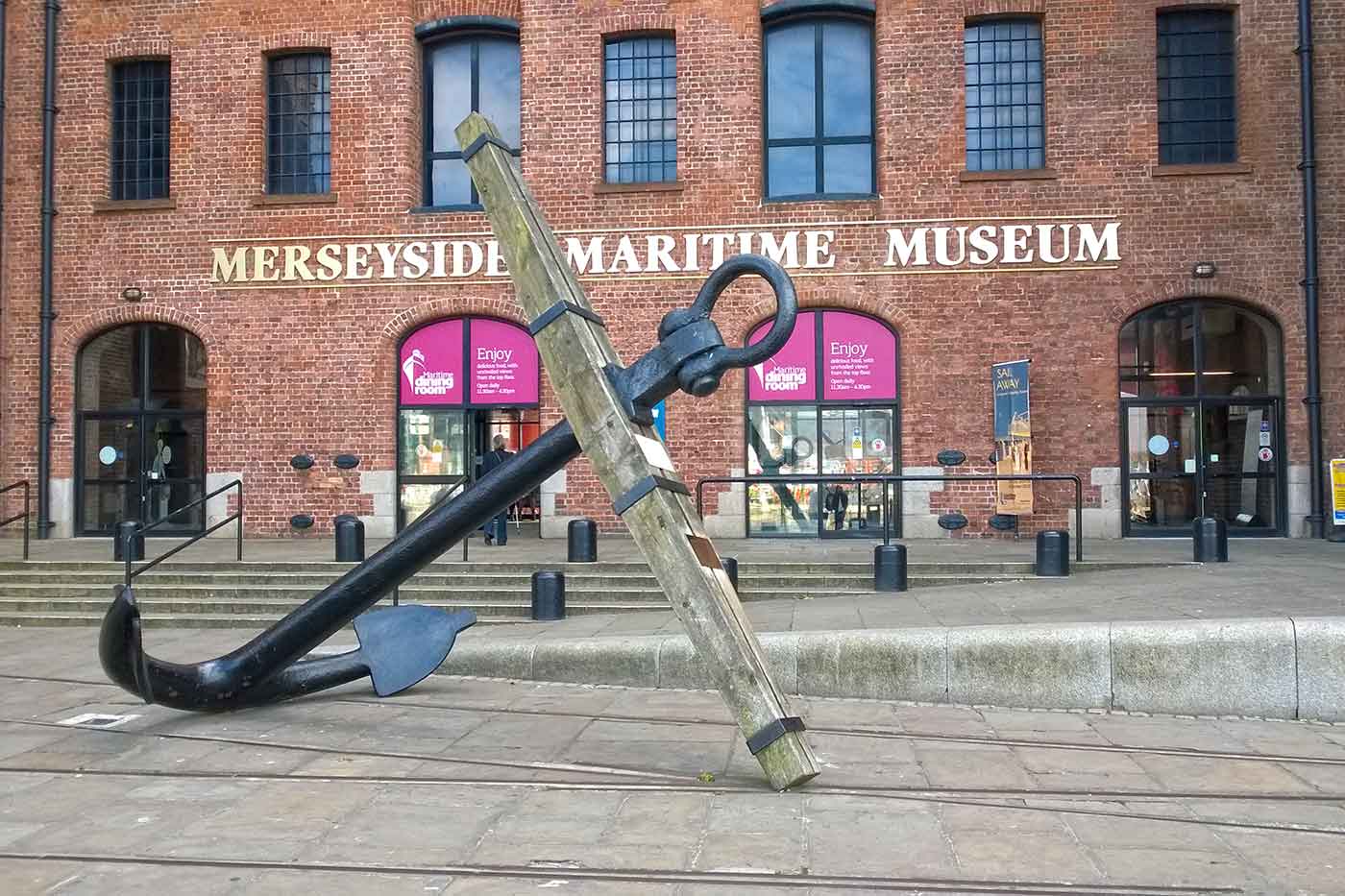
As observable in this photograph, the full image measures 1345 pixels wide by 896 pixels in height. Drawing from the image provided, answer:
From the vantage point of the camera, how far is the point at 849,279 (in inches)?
639

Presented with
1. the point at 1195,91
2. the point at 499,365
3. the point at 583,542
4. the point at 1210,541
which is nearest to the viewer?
the point at 1210,541

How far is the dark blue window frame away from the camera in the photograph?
704 inches

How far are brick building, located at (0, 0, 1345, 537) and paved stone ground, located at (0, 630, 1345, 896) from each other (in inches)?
375

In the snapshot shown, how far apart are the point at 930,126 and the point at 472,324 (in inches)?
279

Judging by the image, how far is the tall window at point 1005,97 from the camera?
16.4 meters

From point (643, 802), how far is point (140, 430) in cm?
1519

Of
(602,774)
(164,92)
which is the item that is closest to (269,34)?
(164,92)

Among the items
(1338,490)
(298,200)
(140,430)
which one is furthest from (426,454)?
(1338,490)

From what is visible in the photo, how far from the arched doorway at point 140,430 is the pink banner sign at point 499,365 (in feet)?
13.9

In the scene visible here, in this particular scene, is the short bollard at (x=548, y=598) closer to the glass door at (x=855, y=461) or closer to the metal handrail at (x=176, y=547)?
the metal handrail at (x=176, y=547)

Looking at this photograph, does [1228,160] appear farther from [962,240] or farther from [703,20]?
[703,20]

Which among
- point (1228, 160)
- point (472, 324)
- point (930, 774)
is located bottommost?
point (930, 774)

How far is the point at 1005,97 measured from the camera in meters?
16.4

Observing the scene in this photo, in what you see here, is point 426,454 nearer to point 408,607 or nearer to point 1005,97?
point 1005,97
